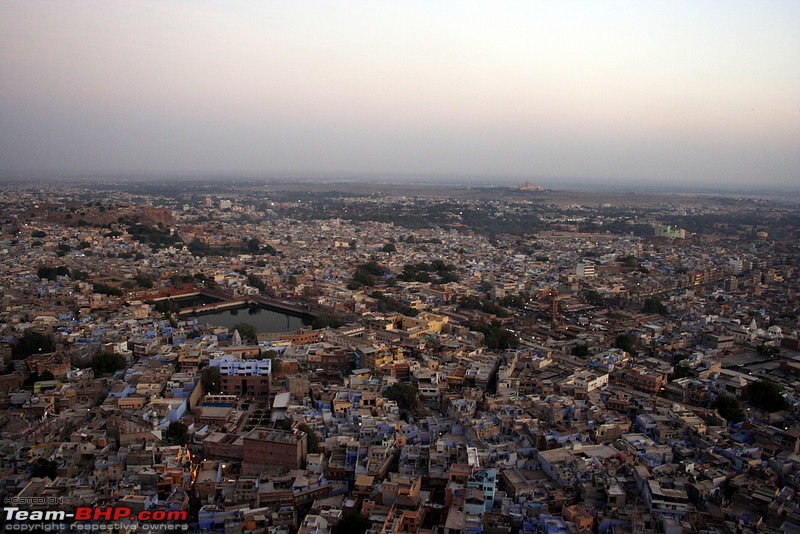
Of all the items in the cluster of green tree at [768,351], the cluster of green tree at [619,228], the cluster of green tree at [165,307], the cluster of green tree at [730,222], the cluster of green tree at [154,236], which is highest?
the cluster of green tree at [730,222]

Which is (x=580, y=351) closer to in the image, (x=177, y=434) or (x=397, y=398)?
(x=397, y=398)

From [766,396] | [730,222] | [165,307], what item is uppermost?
[730,222]

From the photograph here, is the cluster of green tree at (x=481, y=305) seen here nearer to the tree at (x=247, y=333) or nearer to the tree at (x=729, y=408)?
the tree at (x=247, y=333)

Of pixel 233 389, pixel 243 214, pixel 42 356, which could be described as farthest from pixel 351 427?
pixel 243 214

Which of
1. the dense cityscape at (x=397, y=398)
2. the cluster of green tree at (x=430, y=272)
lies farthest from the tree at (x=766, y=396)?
the cluster of green tree at (x=430, y=272)

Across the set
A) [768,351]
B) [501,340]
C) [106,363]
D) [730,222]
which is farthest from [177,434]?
[730,222]
